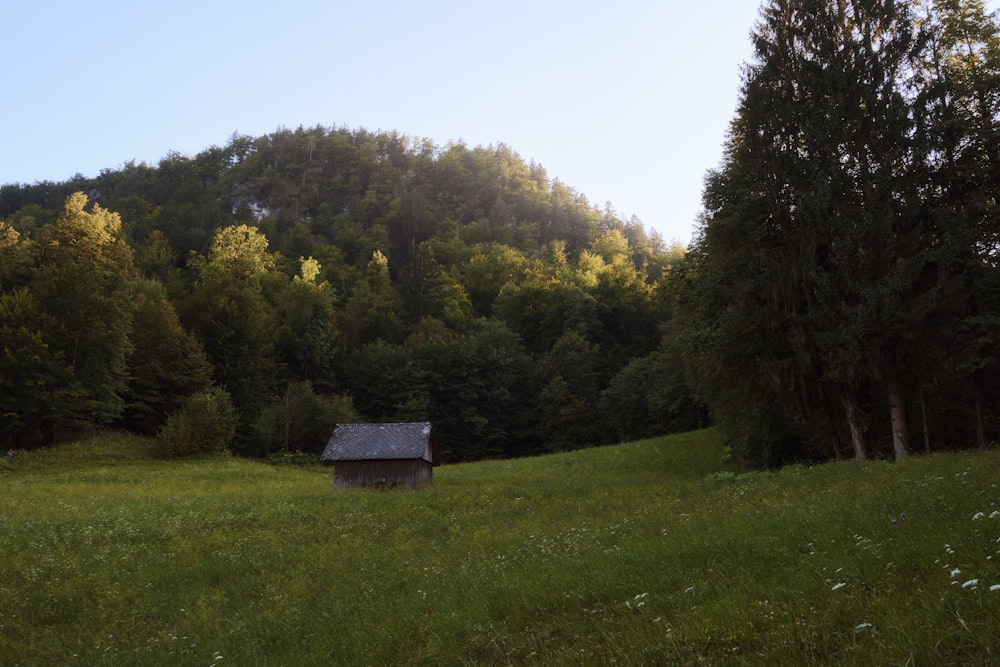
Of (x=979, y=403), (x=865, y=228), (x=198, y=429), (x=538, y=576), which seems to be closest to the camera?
(x=538, y=576)

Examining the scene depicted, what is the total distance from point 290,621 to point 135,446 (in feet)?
142

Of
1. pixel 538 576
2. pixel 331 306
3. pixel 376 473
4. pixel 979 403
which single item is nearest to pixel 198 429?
pixel 376 473

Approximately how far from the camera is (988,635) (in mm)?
4016

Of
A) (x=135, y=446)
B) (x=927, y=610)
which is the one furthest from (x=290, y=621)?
(x=135, y=446)

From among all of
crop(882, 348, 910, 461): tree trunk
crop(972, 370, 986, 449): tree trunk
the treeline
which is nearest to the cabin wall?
the treeline

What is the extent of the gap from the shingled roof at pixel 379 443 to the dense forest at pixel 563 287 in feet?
49.2

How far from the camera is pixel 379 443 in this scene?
127 ft

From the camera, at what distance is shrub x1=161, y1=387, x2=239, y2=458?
4544cm

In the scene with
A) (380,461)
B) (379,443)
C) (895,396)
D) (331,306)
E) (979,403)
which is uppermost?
(331,306)

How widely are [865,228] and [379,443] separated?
29.0 m

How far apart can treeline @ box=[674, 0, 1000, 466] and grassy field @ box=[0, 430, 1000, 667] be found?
16.7 ft

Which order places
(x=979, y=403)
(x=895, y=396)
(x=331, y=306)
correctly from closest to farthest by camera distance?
1. (x=895, y=396)
2. (x=979, y=403)
3. (x=331, y=306)

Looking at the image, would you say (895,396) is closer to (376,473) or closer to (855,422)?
(855,422)

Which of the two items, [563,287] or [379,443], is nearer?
[379,443]
